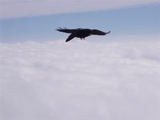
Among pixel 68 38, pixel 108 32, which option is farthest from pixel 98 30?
pixel 68 38

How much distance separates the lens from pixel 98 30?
1053 centimetres

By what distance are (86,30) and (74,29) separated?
69cm

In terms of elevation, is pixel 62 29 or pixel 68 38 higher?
pixel 62 29

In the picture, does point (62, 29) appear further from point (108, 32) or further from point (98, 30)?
point (108, 32)

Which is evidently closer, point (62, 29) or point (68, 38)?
point (68, 38)

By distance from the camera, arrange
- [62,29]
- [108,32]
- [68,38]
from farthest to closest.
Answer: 1. [108,32]
2. [62,29]
3. [68,38]

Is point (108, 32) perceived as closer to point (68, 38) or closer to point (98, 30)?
point (98, 30)

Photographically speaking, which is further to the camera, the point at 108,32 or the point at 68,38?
the point at 108,32

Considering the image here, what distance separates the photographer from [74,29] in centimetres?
975

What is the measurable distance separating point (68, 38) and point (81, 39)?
0.91 m

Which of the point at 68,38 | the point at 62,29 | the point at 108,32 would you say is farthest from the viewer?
the point at 108,32

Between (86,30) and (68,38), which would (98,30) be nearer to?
(86,30)

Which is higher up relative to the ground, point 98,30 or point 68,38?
point 98,30

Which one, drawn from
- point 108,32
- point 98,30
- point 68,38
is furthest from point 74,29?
point 108,32
